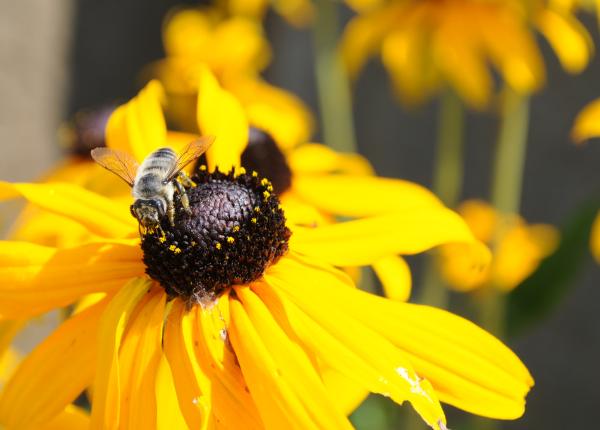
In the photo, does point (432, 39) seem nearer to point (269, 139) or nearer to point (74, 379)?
point (269, 139)

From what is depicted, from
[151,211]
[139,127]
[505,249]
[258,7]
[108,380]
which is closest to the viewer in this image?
[108,380]

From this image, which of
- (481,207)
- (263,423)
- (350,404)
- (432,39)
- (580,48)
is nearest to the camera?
(263,423)

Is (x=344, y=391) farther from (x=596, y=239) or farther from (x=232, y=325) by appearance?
(x=596, y=239)

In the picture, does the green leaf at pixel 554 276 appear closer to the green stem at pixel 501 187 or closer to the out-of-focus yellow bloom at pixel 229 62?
the green stem at pixel 501 187

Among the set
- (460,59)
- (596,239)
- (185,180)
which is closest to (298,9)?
(460,59)

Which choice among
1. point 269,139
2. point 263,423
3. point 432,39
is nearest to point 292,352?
point 263,423

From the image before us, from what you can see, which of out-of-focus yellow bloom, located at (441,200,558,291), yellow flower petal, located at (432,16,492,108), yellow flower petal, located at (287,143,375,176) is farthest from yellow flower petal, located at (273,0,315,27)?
yellow flower petal, located at (287,143,375,176)

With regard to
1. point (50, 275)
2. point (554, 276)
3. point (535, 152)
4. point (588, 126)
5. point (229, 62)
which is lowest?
point (535, 152)
